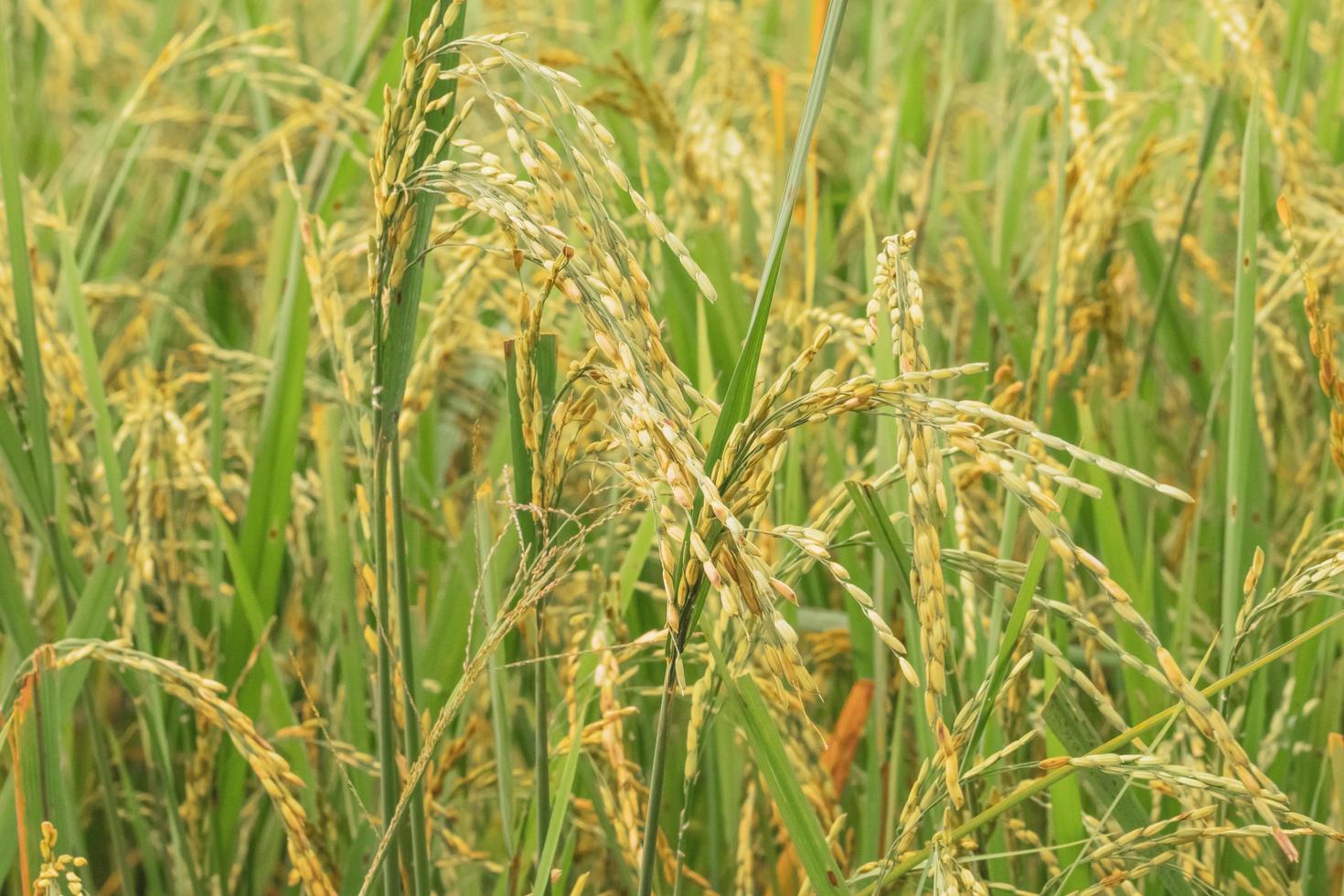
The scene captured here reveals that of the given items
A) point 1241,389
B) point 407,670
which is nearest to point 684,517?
point 407,670

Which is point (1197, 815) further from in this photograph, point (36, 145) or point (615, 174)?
point (36, 145)

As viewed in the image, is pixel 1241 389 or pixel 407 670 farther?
pixel 1241 389

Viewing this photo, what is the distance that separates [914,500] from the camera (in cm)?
55

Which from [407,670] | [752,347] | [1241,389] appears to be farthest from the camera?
[1241,389]

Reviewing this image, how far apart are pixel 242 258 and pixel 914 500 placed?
152 centimetres

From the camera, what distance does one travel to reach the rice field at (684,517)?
2.03 feet

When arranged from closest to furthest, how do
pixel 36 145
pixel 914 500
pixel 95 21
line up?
pixel 914 500 → pixel 36 145 → pixel 95 21

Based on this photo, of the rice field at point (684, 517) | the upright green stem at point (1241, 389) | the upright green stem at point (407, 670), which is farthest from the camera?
the upright green stem at point (1241, 389)

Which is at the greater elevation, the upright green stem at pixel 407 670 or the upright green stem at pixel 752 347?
the upright green stem at pixel 752 347

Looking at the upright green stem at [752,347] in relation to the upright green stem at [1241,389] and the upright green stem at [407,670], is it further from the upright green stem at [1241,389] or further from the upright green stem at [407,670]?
the upright green stem at [1241,389]

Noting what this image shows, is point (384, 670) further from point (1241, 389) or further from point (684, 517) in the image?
point (1241, 389)

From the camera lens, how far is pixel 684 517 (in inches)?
39.1

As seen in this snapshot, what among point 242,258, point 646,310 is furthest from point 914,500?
point 242,258

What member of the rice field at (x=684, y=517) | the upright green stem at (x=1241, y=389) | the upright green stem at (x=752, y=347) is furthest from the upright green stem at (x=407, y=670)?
the upright green stem at (x=1241, y=389)
